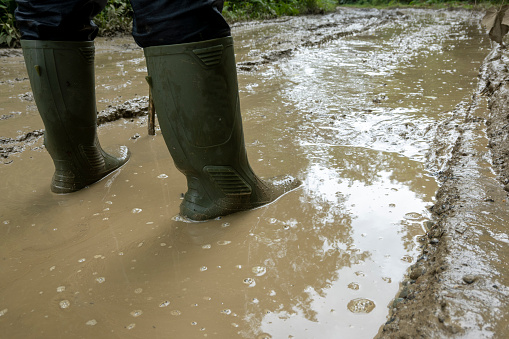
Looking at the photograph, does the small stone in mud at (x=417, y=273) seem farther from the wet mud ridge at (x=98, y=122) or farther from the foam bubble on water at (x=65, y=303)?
the wet mud ridge at (x=98, y=122)

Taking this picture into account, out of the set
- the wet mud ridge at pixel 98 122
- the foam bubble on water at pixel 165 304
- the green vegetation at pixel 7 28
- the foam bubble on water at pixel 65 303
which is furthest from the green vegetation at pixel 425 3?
the foam bubble on water at pixel 65 303

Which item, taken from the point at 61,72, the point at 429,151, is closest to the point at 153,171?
the point at 61,72

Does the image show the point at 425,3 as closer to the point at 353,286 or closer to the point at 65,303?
the point at 353,286

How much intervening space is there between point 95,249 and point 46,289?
203 mm

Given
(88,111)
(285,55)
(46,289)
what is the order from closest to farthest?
(46,289) < (88,111) < (285,55)

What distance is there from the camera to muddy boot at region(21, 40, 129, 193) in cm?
153

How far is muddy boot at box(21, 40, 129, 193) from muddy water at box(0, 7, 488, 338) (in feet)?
0.29

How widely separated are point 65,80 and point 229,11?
10045 millimetres

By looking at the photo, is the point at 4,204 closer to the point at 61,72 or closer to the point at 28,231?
the point at 28,231

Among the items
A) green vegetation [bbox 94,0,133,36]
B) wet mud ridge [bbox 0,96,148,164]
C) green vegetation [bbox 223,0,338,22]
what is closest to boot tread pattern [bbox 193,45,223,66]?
wet mud ridge [bbox 0,96,148,164]

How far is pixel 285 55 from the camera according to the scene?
4.86m

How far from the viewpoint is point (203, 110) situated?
1.24 meters

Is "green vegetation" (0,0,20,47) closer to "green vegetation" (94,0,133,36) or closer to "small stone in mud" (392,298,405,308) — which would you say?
"green vegetation" (94,0,133,36)

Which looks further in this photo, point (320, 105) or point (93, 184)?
point (320, 105)
